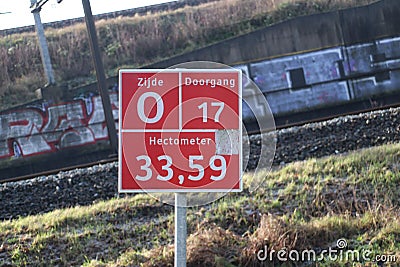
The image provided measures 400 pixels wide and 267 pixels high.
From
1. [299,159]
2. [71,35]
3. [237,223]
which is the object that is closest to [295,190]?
[237,223]

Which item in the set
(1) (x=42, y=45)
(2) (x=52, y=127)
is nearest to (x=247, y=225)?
(2) (x=52, y=127)

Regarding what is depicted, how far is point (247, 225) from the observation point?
6.65 meters

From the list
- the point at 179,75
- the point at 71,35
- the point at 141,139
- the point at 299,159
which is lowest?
the point at 299,159

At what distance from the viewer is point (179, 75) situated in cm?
340

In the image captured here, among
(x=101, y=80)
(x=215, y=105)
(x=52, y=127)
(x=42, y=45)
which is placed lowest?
(x=52, y=127)

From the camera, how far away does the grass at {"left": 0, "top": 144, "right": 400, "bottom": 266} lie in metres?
5.68

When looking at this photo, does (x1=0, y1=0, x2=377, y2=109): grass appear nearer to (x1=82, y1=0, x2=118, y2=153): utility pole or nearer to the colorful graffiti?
the colorful graffiti

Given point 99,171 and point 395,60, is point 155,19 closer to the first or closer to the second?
point 395,60

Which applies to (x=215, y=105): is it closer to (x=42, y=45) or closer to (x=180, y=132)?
(x=180, y=132)

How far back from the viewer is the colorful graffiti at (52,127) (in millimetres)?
19953

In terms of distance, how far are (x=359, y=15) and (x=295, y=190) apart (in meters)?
16.9

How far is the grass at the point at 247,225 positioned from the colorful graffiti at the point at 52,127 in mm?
12375

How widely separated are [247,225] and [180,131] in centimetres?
351

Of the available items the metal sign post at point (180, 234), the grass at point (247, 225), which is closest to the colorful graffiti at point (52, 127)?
the grass at point (247, 225)
